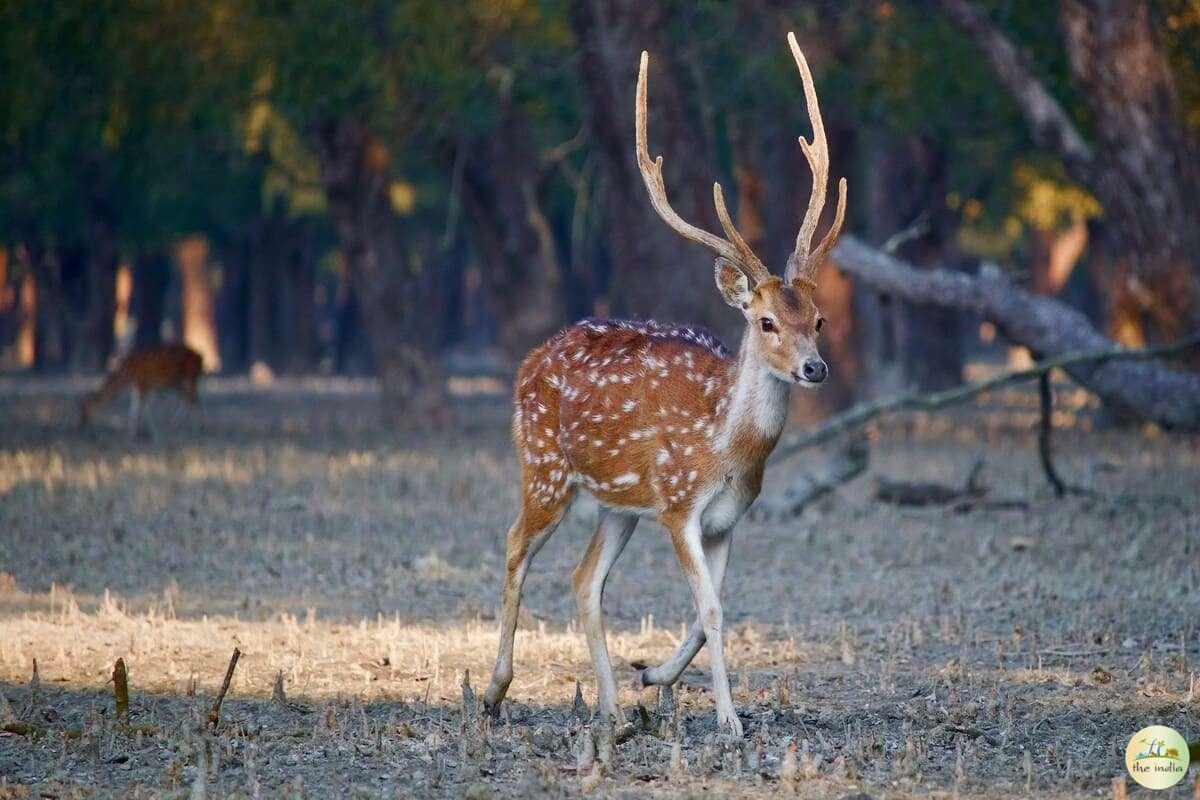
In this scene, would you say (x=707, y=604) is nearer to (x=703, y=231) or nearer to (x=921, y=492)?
(x=703, y=231)

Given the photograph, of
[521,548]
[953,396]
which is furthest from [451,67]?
[521,548]

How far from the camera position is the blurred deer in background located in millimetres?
21797

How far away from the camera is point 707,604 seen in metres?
7.24

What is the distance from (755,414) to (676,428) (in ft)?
1.19

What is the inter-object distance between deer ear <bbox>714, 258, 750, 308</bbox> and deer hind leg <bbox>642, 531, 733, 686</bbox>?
0.97m

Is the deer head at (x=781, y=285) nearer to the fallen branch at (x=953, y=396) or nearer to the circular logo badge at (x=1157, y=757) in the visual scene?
the circular logo badge at (x=1157, y=757)

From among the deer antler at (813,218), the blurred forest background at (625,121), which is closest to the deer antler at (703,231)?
the deer antler at (813,218)

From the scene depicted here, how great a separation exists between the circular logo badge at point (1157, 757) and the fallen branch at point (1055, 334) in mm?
6912

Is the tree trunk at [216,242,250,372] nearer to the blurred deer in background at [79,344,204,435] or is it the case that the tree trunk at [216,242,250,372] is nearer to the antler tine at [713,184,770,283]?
the blurred deer in background at [79,344,204,435]

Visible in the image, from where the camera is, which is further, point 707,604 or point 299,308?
point 299,308

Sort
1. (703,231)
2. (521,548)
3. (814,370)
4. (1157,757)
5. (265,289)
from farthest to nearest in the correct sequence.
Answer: (265,289)
(521,548)
(703,231)
(814,370)
(1157,757)

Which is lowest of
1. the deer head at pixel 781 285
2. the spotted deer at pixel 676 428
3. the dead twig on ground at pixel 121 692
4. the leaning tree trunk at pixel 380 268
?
the dead twig on ground at pixel 121 692

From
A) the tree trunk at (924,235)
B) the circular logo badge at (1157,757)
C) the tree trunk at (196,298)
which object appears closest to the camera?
the circular logo badge at (1157,757)

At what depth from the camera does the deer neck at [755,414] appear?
292 inches
